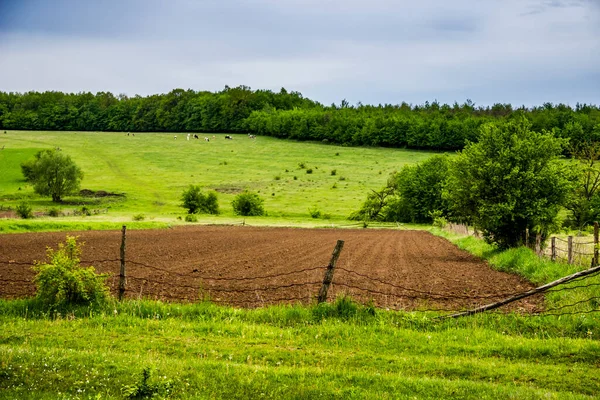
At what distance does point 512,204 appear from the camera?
114 feet

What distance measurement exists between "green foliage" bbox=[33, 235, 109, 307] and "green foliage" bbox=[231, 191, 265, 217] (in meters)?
75.6

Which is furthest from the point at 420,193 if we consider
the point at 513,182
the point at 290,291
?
the point at 290,291

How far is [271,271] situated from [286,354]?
51.8 ft

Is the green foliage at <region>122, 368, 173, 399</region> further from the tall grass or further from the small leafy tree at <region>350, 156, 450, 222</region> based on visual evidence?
the small leafy tree at <region>350, 156, 450, 222</region>

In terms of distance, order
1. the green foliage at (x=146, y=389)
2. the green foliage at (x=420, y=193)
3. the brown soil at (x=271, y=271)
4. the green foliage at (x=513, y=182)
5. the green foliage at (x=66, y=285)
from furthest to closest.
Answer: the green foliage at (x=420, y=193) → the green foliage at (x=513, y=182) → the brown soil at (x=271, y=271) → the green foliage at (x=66, y=285) → the green foliage at (x=146, y=389)

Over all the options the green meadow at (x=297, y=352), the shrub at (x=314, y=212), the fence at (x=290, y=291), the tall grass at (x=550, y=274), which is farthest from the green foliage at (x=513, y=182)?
the shrub at (x=314, y=212)

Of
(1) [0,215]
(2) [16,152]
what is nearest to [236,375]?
(1) [0,215]

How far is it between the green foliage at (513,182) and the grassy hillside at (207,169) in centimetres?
5284

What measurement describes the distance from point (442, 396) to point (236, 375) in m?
3.56

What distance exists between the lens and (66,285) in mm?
15430

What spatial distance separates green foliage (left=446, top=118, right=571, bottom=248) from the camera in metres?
35.4

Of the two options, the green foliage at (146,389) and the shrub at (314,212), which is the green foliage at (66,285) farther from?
the shrub at (314,212)

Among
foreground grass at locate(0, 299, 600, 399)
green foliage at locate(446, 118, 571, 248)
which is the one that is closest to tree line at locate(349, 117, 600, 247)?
green foliage at locate(446, 118, 571, 248)

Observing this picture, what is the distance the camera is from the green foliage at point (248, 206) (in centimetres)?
9206
